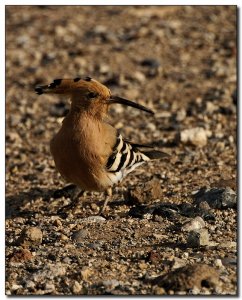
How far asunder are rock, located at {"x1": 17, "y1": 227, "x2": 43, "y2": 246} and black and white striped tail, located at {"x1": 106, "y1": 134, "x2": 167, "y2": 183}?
1.00m

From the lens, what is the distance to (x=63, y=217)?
5.68m

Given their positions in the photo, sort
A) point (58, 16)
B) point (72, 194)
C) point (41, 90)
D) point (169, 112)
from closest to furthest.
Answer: point (41, 90)
point (72, 194)
point (169, 112)
point (58, 16)

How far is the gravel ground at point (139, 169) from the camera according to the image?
175 inches

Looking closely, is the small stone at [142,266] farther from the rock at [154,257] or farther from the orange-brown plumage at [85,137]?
the orange-brown plumage at [85,137]

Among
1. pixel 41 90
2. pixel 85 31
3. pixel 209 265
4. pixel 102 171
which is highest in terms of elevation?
pixel 85 31

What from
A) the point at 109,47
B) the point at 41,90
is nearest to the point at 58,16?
the point at 109,47

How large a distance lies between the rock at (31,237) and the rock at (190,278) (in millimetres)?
1189

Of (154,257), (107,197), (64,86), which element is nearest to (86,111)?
(64,86)

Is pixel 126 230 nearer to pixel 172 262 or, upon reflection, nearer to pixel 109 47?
pixel 172 262

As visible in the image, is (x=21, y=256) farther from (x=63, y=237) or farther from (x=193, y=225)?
(x=193, y=225)

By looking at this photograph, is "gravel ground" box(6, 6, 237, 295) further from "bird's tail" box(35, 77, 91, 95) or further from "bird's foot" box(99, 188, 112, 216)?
"bird's tail" box(35, 77, 91, 95)

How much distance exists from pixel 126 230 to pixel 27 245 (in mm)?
726

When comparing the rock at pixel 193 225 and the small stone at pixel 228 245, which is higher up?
the rock at pixel 193 225

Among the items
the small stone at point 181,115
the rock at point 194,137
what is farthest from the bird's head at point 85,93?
the small stone at point 181,115
